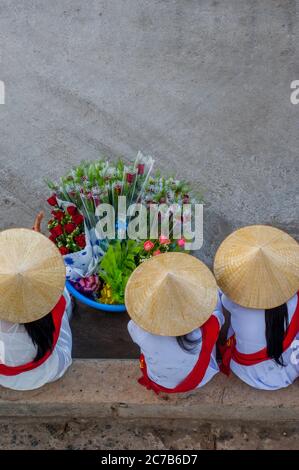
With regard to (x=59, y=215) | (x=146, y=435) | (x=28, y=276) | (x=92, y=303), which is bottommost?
(x=146, y=435)

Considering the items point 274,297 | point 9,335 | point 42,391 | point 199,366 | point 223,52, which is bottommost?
point 42,391

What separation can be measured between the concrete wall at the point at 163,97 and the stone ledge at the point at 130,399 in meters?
1.35

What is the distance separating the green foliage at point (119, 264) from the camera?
352cm

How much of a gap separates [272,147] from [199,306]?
2.63 metres

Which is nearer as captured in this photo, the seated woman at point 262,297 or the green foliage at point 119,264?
the seated woman at point 262,297

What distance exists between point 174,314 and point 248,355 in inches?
25.1

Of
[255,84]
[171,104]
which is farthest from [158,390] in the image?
[255,84]

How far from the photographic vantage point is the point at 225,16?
19.1 ft

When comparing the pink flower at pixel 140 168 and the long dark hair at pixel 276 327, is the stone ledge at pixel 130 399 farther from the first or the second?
the pink flower at pixel 140 168

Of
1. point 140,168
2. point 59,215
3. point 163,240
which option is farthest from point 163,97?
point 163,240

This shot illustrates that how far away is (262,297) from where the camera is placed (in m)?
2.73


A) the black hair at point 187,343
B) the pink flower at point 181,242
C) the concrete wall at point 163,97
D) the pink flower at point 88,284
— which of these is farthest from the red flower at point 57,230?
the black hair at point 187,343

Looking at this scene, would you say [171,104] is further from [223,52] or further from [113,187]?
[113,187]

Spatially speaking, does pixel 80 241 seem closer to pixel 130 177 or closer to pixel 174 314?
pixel 130 177
